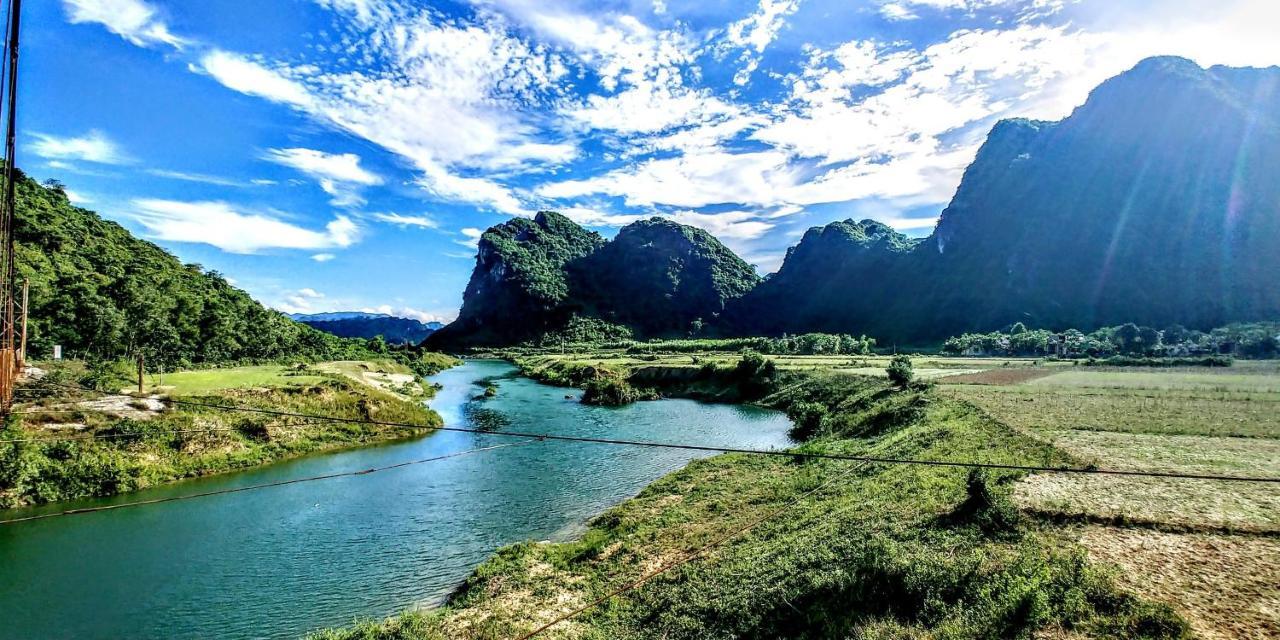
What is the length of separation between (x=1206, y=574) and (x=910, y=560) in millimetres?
5882

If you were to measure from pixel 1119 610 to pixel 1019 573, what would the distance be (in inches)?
66.1

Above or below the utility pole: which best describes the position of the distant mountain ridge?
above

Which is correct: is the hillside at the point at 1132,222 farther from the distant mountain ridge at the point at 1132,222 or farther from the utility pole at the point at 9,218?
the utility pole at the point at 9,218

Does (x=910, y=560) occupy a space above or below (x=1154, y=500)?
below

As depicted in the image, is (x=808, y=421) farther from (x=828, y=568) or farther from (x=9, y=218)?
(x=9, y=218)

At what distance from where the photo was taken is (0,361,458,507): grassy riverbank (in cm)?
2584

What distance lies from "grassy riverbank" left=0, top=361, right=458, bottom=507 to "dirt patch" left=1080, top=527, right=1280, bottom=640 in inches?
1538

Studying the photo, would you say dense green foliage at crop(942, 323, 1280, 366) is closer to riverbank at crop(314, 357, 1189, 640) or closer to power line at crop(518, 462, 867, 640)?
riverbank at crop(314, 357, 1189, 640)

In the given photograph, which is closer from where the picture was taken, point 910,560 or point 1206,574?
point 1206,574

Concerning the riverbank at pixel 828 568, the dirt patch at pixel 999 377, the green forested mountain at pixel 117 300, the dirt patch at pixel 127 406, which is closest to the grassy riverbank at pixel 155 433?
the dirt patch at pixel 127 406

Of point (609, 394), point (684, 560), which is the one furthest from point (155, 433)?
point (609, 394)

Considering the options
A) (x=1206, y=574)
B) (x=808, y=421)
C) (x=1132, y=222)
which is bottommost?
(x=808, y=421)

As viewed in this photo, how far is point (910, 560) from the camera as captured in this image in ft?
40.4

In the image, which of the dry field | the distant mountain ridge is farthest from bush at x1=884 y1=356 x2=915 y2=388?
the distant mountain ridge
